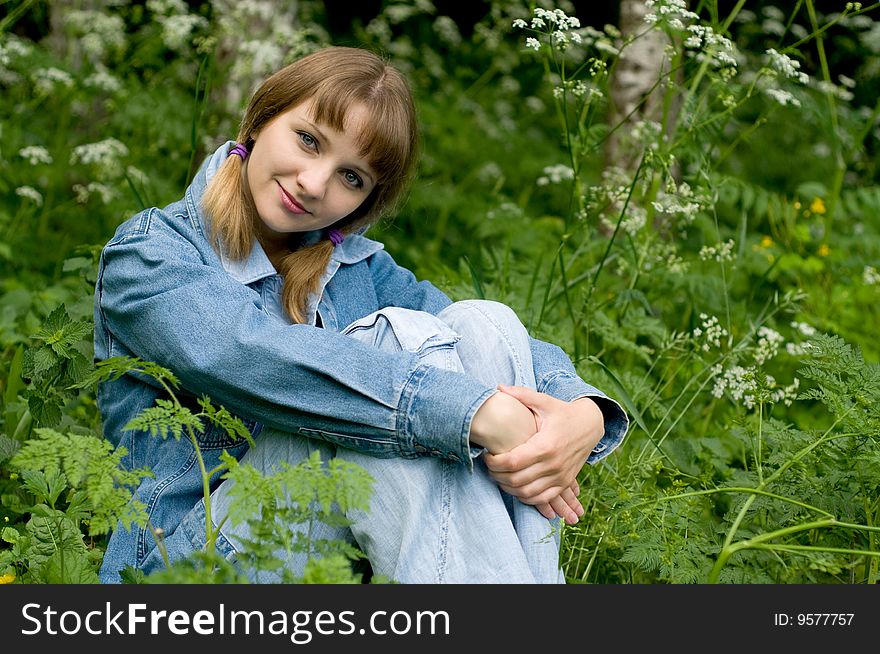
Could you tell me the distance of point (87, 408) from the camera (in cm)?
247

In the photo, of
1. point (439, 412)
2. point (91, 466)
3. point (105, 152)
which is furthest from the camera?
point (105, 152)

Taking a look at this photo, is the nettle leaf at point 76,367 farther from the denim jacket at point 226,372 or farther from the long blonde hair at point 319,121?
the long blonde hair at point 319,121

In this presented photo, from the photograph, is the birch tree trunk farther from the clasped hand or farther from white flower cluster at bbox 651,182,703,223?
the clasped hand

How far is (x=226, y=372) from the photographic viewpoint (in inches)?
65.8

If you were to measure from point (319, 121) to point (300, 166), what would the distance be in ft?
0.31

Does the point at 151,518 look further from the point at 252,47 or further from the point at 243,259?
the point at 252,47

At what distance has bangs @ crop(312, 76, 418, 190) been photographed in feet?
6.36

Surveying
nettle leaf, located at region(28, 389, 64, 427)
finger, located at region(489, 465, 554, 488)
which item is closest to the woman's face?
nettle leaf, located at region(28, 389, 64, 427)

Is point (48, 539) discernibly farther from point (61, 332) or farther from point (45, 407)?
point (61, 332)

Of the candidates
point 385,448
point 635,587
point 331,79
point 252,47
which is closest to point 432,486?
point 385,448

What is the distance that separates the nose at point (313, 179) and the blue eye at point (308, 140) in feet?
0.14

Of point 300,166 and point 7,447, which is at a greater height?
point 300,166

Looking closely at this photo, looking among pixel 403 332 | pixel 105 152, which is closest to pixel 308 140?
pixel 403 332

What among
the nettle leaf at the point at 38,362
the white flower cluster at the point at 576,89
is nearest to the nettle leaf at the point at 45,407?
the nettle leaf at the point at 38,362
